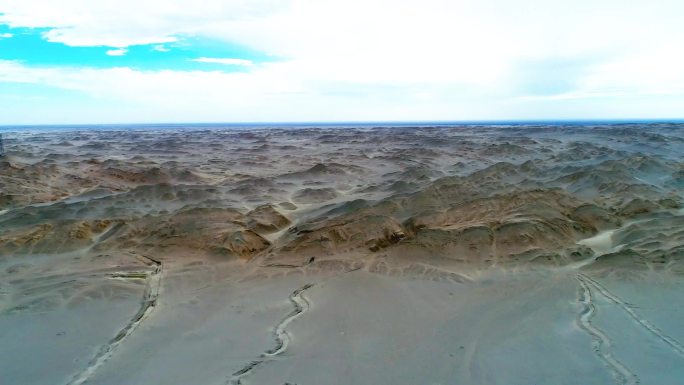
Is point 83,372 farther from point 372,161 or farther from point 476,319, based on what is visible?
point 372,161

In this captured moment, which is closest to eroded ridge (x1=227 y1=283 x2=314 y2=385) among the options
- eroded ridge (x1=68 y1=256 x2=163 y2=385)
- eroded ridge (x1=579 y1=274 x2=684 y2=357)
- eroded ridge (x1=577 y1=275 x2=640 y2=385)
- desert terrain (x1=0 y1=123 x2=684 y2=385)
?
desert terrain (x1=0 y1=123 x2=684 y2=385)

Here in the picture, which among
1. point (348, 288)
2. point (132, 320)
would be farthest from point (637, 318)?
point (132, 320)

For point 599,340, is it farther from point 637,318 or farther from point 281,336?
point 281,336

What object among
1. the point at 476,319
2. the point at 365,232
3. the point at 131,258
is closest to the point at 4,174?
the point at 131,258

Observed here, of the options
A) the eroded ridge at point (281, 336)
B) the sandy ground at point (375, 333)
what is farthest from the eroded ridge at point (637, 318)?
the eroded ridge at point (281, 336)

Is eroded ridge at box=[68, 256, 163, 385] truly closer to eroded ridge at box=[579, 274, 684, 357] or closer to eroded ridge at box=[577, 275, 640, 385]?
eroded ridge at box=[577, 275, 640, 385]

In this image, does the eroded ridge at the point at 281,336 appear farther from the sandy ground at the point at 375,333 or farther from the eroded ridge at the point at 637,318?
the eroded ridge at the point at 637,318
